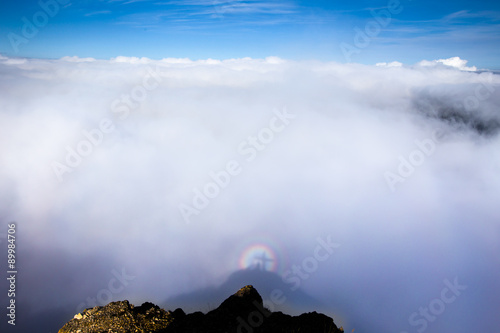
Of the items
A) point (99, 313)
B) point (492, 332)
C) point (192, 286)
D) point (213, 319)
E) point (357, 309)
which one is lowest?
point (492, 332)

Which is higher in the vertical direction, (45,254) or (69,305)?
(45,254)

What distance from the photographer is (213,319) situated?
12523 millimetres

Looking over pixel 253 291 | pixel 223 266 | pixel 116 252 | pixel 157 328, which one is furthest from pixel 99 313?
pixel 116 252

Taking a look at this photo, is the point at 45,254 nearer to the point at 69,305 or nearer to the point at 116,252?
the point at 116,252

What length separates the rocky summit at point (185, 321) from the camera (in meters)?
11.5

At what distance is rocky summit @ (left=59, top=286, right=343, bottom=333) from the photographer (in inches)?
453

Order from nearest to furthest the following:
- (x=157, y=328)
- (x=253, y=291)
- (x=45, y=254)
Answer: (x=157, y=328) < (x=253, y=291) < (x=45, y=254)

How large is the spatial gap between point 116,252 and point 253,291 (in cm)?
21533

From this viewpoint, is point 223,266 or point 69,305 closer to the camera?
point 69,305

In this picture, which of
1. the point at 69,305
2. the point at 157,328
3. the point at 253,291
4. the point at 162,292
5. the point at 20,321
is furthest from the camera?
the point at 162,292

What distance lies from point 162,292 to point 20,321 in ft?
202

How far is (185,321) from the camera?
12242 mm

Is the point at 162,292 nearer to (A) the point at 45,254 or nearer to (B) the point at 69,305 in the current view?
(B) the point at 69,305

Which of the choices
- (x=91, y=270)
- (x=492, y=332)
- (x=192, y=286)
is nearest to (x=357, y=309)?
(x=492, y=332)
